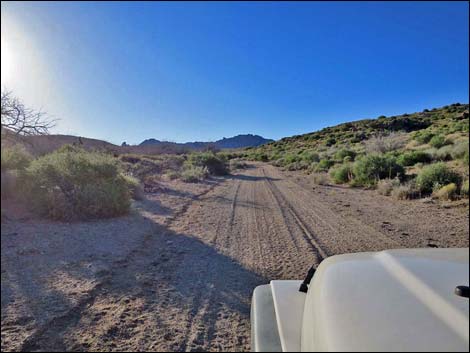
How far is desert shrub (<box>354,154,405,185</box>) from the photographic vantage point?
13.9m

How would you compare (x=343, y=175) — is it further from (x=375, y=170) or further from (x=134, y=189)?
(x=134, y=189)

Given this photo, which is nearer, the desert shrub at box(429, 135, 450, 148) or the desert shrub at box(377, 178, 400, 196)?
the desert shrub at box(377, 178, 400, 196)

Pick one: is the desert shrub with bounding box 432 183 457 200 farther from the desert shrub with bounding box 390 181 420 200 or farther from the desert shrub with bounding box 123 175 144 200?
the desert shrub with bounding box 123 175 144 200

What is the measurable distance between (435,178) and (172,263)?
9.85 m

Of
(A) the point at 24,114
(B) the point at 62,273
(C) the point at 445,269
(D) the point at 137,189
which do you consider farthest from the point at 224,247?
(D) the point at 137,189

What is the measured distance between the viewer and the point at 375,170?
14273 millimetres

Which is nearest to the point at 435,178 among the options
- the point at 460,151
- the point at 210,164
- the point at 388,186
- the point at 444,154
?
the point at 388,186

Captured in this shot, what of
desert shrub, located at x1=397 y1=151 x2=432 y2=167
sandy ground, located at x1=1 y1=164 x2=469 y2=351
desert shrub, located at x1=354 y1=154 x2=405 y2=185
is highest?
desert shrub, located at x1=397 y1=151 x2=432 y2=167

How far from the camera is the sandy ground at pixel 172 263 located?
3018mm

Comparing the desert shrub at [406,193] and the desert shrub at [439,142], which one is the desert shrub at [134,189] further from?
the desert shrub at [439,142]

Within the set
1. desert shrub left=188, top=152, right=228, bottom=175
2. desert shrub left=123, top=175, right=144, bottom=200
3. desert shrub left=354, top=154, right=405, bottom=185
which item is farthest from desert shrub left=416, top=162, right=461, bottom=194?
desert shrub left=188, top=152, right=228, bottom=175

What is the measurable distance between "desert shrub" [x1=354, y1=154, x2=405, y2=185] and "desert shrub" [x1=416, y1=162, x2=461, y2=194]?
7.60 feet

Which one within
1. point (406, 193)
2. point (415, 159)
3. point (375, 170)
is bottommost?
point (406, 193)

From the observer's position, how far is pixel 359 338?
1322 mm
